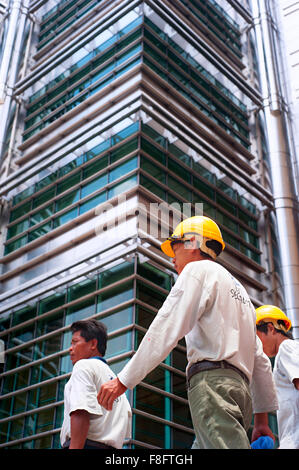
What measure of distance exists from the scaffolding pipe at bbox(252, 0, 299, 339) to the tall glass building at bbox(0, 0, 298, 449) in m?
0.29

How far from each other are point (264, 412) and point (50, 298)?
1280 centimetres

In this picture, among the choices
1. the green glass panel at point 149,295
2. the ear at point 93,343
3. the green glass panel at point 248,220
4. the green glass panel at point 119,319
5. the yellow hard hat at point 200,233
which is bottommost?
the ear at point 93,343

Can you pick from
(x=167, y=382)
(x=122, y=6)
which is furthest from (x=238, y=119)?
(x=167, y=382)

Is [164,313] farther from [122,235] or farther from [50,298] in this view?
[50,298]

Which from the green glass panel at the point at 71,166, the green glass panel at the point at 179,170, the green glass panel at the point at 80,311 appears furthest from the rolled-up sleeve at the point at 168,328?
the green glass panel at the point at 71,166

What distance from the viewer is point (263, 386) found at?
430cm

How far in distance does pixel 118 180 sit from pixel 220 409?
514 inches

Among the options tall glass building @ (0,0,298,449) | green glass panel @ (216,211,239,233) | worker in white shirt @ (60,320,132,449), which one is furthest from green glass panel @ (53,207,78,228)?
worker in white shirt @ (60,320,132,449)

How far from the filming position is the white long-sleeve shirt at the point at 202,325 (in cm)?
368

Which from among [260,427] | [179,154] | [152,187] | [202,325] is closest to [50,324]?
[152,187]

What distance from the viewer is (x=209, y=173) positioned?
18953 mm

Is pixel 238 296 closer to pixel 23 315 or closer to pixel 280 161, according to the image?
pixel 23 315

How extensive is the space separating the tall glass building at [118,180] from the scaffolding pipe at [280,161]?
0.95ft

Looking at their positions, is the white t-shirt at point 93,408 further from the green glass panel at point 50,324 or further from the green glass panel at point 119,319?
the green glass panel at point 50,324
